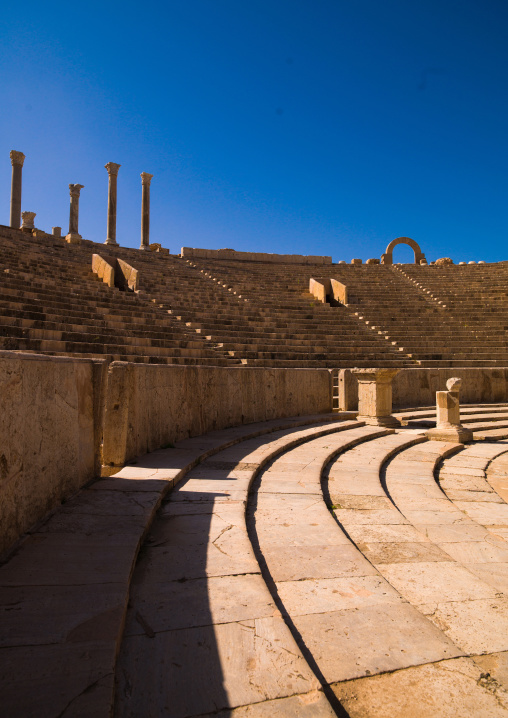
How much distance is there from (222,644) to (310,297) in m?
19.7

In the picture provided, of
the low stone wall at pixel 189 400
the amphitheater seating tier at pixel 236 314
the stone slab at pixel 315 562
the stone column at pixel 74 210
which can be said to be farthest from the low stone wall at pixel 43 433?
the stone column at pixel 74 210

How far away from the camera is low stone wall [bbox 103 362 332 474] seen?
4.38m

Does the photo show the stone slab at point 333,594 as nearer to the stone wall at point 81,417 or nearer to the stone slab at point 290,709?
the stone slab at point 290,709

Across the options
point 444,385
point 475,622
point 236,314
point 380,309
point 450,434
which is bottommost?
point 475,622

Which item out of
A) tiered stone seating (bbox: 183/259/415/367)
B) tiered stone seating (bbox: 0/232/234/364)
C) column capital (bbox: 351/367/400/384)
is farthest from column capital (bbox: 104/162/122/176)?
column capital (bbox: 351/367/400/384)

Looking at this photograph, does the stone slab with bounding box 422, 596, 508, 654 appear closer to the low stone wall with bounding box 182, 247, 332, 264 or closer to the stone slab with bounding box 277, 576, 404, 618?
the stone slab with bounding box 277, 576, 404, 618

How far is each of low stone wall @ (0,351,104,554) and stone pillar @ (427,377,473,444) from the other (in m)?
6.35

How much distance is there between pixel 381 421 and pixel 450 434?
1278mm

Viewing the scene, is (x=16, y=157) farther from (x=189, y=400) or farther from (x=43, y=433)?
(x=43, y=433)

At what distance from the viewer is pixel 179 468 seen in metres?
4.23

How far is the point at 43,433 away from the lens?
115 inches

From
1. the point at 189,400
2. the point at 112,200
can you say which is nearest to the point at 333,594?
the point at 189,400

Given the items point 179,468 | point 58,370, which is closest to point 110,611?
point 58,370

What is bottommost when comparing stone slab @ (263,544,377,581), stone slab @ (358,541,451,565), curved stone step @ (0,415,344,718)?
stone slab @ (358,541,451,565)
